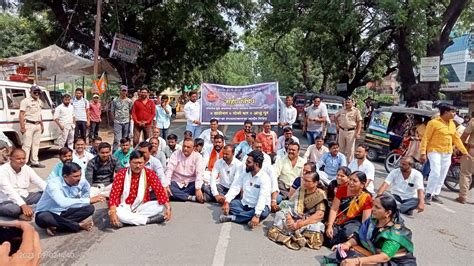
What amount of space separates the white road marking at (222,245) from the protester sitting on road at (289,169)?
1.40 meters

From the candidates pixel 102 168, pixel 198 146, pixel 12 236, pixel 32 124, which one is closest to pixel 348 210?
pixel 198 146

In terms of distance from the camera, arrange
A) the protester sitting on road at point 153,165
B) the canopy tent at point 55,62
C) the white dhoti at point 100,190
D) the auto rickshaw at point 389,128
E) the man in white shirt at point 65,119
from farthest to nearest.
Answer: the canopy tent at point 55,62, the auto rickshaw at point 389,128, the man in white shirt at point 65,119, the protester sitting on road at point 153,165, the white dhoti at point 100,190

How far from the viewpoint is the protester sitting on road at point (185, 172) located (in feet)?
19.5

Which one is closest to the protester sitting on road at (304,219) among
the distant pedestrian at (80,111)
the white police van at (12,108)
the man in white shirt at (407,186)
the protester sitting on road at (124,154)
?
the man in white shirt at (407,186)

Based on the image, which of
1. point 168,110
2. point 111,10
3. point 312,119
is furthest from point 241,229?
point 111,10

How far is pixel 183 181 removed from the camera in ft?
20.1

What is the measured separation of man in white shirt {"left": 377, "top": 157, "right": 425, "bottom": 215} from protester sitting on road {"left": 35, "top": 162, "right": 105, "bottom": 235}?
4055 mm

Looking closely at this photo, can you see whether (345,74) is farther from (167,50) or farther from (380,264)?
(380,264)

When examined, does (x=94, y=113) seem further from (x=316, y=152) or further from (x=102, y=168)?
(x=316, y=152)

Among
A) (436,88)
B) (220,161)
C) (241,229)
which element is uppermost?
(436,88)

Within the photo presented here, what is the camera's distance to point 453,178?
7.74m

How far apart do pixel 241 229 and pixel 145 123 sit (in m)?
4.83

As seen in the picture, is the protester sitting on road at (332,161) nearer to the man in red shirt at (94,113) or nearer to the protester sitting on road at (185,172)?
the protester sitting on road at (185,172)

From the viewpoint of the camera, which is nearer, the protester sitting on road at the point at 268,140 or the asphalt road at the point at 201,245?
the asphalt road at the point at 201,245
